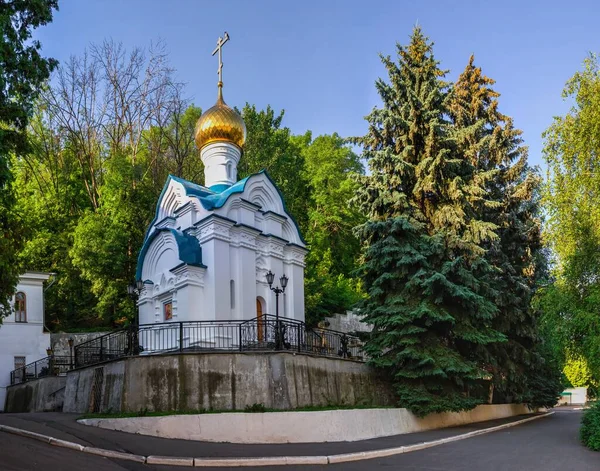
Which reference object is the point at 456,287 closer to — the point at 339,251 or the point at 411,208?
the point at 411,208

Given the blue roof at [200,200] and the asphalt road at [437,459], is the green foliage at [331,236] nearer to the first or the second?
the blue roof at [200,200]

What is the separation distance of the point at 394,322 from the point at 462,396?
3.25 meters

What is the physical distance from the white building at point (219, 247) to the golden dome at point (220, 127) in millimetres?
43

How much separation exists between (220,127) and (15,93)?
14185mm

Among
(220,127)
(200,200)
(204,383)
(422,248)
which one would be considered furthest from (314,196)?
(204,383)

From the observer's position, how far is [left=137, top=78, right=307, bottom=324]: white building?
67.0 feet

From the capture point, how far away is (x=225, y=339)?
18.8 meters

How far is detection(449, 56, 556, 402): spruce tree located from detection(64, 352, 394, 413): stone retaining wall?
24.2ft

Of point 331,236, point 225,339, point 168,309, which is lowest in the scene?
point 225,339

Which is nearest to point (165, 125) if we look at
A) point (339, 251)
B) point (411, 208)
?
point (339, 251)

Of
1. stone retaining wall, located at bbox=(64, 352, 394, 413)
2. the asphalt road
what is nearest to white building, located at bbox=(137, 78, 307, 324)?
stone retaining wall, located at bbox=(64, 352, 394, 413)

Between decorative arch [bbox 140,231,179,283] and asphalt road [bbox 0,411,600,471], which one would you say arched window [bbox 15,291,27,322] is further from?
asphalt road [bbox 0,411,600,471]

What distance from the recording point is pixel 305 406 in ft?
51.4

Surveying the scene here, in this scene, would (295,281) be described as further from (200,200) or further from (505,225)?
(505,225)
